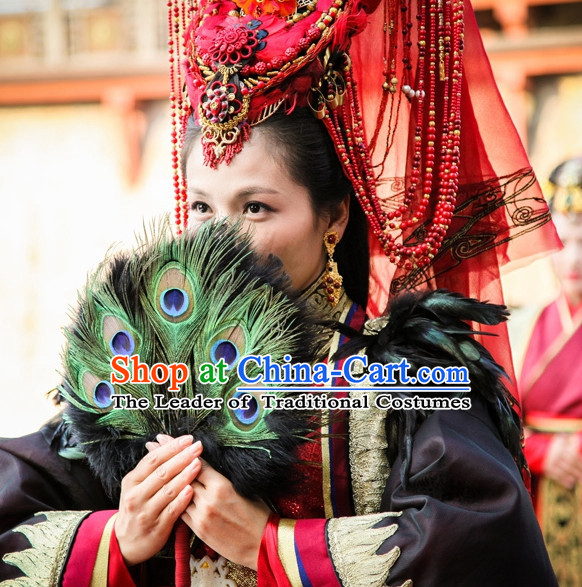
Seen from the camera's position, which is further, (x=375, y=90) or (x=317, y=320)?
(x=375, y=90)

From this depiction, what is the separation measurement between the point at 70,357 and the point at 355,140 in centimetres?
73

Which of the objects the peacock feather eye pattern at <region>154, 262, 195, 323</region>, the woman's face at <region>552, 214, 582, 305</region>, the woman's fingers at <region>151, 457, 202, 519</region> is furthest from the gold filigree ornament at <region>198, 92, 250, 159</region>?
the woman's face at <region>552, 214, 582, 305</region>

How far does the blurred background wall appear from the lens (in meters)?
6.86

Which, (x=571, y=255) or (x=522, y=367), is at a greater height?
(x=571, y=255)

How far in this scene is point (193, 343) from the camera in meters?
1.81

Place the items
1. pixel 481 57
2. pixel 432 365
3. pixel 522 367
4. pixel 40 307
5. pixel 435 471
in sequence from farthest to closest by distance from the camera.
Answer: pixel 40 307 → pixel 522 367 → pixel 481 57 → pixel 432 365 → pixel 435 471

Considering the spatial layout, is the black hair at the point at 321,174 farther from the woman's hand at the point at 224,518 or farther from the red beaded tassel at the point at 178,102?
the woman's hand at the point at 224,518

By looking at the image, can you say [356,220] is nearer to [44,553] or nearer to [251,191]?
[251,191]

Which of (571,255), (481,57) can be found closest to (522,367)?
(571,255)

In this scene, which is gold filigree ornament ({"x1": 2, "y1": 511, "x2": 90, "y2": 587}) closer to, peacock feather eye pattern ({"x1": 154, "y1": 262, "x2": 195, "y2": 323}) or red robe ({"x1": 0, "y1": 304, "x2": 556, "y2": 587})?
red robe ({"x1": 0, "y1": 304, "x2": 556, "y2": 587})

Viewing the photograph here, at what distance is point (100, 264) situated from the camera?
1.87 metres

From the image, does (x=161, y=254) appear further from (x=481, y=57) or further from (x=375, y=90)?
(x=481, y=57)

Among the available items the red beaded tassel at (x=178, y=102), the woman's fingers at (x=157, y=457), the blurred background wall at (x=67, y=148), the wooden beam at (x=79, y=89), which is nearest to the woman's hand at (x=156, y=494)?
the woman's fingers at (x=157, y=457)

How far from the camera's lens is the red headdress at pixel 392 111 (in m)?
2.05
